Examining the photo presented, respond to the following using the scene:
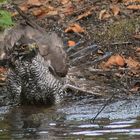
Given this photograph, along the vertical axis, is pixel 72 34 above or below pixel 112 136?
above

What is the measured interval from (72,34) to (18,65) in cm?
295

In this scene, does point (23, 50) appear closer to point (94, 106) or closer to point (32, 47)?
point (32, 47)

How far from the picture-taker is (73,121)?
8.20 metres

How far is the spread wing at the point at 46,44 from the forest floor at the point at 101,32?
1.69 ft

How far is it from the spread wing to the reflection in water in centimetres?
49

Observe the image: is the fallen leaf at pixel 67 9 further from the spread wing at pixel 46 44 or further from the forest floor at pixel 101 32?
the spread wing at pixel 46 44

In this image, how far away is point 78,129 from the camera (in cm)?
762

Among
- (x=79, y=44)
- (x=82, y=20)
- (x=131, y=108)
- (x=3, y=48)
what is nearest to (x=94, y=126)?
(x=131, y=108)

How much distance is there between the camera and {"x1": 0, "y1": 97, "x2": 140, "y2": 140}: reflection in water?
7.36 m

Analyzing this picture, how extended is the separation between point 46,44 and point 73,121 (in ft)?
6.33

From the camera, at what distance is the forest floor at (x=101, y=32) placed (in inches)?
402

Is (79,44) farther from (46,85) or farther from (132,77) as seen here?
(46,85)

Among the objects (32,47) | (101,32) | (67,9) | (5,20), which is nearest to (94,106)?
(32,47)

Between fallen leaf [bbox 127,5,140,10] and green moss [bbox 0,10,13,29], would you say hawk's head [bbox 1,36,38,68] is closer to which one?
green moss [bbox 0,10,13,29]
